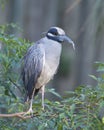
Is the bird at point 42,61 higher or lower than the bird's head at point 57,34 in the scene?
lower

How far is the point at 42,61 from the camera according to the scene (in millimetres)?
6262

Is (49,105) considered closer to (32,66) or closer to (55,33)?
(32,66)

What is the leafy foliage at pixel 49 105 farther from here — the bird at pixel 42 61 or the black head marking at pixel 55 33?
the black head marking at pixel 55 33

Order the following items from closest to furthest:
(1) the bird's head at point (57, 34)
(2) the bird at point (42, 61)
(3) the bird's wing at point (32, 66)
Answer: (3) the bird's wing at point (32, 66), (2) the bird at point (42, 61), (1) the bird's head at point (57, 34)

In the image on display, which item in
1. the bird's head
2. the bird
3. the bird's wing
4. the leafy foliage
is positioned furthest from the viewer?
the bird's head

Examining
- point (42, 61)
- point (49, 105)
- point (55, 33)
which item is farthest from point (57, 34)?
point (49, 105)

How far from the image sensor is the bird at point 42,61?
6.11 metres

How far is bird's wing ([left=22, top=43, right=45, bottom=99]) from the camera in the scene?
6.00 meters

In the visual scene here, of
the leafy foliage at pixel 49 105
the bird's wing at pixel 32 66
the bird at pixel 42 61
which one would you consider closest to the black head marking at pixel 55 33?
the bird at pixel 42 61

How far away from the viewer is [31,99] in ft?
19.3

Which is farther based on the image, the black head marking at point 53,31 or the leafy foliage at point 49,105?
the black head marking at point 53,31

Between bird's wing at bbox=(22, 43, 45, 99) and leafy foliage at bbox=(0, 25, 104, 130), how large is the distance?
14cm

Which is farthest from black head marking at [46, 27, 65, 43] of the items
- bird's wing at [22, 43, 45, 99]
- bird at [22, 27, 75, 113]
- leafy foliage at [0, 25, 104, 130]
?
leafy foliage at [0, 25, 104, 130]

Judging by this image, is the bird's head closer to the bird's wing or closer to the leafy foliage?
the bird's wing
